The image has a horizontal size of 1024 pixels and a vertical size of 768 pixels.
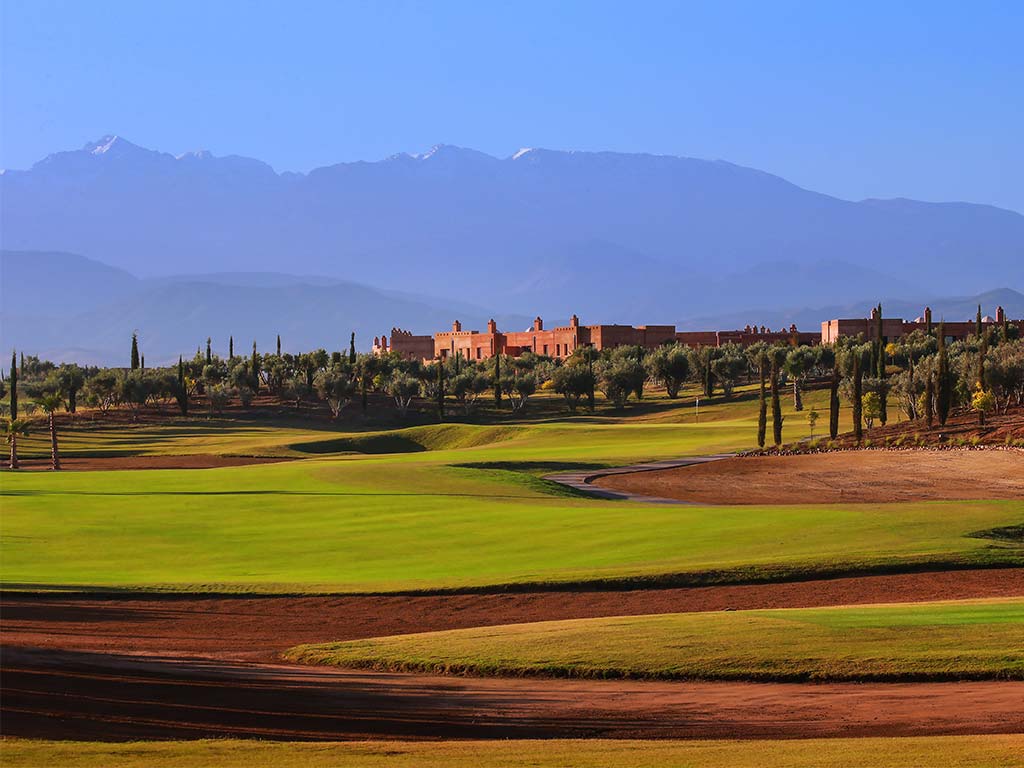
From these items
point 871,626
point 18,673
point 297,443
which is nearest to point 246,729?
point 18,673

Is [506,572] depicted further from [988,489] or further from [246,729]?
[988,489]

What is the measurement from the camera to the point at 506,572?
35062 millimetres

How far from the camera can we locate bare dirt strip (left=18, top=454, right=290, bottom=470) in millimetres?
82688

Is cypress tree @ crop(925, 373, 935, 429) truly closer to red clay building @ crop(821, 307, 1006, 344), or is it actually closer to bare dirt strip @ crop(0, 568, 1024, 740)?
bare dirt strip @ crop(0, 568, 1024, 740)

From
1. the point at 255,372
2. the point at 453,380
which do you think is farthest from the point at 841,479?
the point at 255,372

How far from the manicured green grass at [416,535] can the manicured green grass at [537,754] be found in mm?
15545

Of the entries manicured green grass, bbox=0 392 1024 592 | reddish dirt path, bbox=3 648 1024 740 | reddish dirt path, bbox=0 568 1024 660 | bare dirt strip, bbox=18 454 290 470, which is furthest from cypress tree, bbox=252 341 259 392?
reddish dirt path, bbox=3 648 1024 740

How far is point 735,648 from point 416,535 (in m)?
20.4

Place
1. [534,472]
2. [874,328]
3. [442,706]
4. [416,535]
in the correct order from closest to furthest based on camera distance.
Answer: [442,706], [416,535], [534,472], [874,328]

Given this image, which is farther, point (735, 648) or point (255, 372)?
point (255, 372)

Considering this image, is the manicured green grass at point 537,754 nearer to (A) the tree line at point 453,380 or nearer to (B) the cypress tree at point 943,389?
(B) the cypress tree at point 943,389

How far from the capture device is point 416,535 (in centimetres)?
4234

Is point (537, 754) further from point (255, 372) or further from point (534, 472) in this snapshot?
point (255, 372)

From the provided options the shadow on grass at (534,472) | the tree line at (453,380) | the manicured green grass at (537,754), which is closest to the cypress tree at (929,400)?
the tree line at (453,380)
